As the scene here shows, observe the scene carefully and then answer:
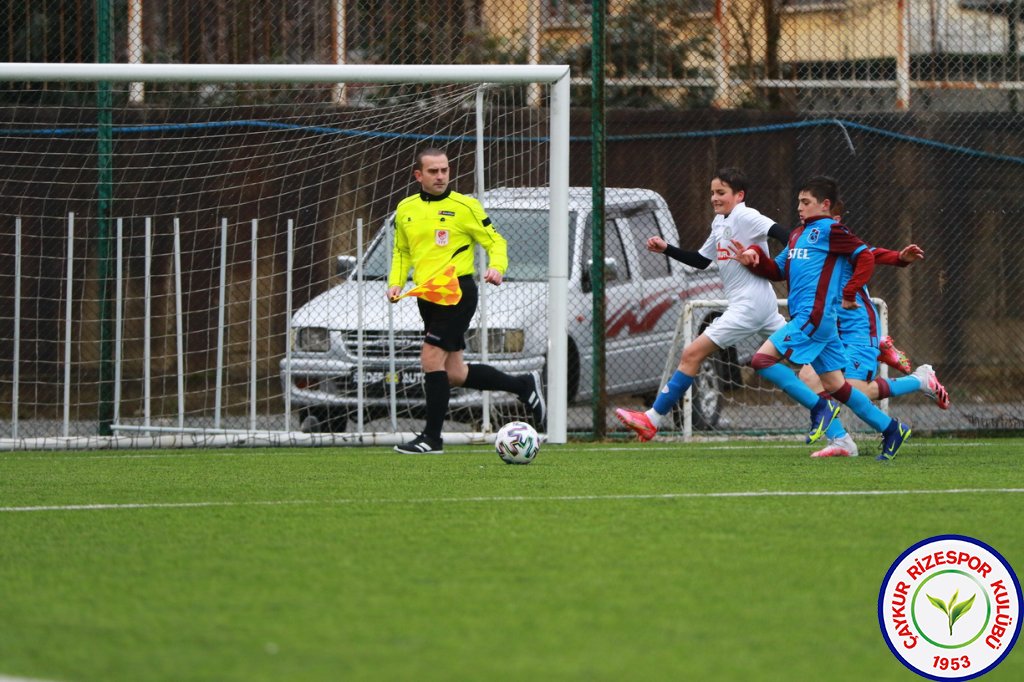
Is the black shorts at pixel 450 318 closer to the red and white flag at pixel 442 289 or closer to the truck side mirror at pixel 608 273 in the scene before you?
the red and white flag at pixel 442 289

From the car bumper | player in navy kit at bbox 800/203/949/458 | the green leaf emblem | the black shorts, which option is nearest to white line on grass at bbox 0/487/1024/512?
player in navy kit at bbox 800/203/949/458

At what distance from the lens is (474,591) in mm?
4156

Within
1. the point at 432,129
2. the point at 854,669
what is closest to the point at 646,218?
the point at 432,129

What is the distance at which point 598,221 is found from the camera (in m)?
10.4

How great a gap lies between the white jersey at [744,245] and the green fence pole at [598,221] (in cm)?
138

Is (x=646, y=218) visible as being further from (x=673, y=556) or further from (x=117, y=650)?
(x=117, y=650)

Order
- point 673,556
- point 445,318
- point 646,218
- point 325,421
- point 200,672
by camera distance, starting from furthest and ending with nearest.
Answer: point 646,218
point 325,421
point 445,318
point 673,556
point 200,672

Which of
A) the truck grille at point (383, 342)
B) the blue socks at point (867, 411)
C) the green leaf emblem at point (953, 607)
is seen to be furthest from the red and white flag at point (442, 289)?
the green leaf emblem at point (953, 607)

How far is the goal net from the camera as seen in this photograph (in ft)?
33.7

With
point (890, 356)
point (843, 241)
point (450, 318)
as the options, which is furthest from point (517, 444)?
point (890, 356)

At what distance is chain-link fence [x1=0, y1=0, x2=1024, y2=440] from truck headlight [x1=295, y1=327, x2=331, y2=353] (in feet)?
1.87

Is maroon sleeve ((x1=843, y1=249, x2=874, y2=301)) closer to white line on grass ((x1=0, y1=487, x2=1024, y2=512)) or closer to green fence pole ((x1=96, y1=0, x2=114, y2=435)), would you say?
white line on grass ((x1=0, y1=487, x2=1024, y2=512))

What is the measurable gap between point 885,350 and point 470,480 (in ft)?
10.2

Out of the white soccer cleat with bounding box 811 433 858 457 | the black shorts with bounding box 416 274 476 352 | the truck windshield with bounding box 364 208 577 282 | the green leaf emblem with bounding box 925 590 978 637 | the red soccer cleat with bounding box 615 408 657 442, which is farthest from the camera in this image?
the truck windshield with bounding box 364 208 577 282
